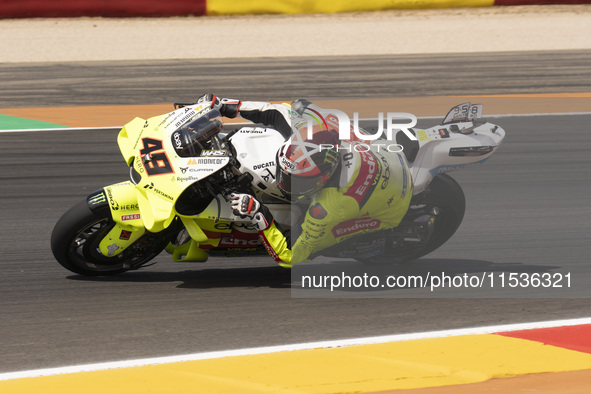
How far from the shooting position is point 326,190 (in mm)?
5773

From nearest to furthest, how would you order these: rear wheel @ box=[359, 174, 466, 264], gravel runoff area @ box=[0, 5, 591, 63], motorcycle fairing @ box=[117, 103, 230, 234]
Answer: motorcycle fairing @ box=[117, 103, 230, 234], rear wheel @ box=[359, 174, 466, 264], gravel runoff area @ box=[0, 5, 591, 63]

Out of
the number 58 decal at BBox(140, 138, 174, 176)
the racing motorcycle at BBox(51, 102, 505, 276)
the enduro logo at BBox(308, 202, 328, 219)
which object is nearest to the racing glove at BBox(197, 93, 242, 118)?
the racing motorcycle at BBox(51, 102, 505, 276)

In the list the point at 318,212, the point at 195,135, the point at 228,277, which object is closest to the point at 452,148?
the point at 318,212

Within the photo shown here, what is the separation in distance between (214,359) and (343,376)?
74cm

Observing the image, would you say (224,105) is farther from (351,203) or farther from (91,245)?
(91,245)

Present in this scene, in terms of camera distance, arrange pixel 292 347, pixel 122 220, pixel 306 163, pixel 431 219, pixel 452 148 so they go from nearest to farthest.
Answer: pixel 292 347 < pixel 306 163 < pixel 122 220 < pixel 452 148 < pixel 431 219

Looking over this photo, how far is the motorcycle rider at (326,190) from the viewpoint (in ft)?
18.4

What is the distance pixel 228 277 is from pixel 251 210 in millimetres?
980

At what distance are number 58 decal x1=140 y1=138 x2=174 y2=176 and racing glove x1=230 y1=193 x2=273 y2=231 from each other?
0.47 metres

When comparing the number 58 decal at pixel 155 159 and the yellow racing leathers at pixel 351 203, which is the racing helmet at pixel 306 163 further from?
the number 58 decal at pixel 155 159

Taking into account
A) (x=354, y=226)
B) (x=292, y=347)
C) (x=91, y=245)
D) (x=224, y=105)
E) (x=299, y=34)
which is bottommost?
(x=292, y=347)

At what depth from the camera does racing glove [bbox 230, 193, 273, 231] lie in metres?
5.59

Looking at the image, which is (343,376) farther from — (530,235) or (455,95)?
(455,95)

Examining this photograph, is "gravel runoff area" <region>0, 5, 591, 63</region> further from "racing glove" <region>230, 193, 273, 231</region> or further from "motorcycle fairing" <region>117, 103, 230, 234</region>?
"racing glove" <region>230, 193, 273, 231</region>
